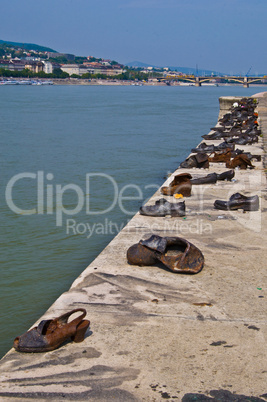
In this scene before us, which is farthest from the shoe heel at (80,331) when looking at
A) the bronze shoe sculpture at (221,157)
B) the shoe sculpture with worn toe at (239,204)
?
the bronze shoe sculpture at (221,157)

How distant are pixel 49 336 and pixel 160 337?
85 centimetres

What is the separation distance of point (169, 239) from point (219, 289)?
0.90 metres

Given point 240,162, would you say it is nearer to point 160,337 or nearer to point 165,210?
point 165,210

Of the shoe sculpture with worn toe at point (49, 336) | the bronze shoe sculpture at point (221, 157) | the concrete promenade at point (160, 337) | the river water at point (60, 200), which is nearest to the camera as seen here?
the concrete promenade at point (160, 337)

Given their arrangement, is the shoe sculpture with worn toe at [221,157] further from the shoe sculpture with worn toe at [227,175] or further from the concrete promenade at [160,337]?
the concrete promenade at [160,337]

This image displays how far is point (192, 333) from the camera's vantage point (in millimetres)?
4117

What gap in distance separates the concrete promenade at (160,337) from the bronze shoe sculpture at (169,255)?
9 cm

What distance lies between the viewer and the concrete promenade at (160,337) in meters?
3.37

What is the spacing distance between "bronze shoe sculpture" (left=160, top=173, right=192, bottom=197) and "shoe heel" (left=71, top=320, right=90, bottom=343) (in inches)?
211

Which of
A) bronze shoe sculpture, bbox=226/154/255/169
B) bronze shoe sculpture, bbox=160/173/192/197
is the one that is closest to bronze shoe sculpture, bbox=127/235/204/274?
bronze shoe sculpture, bbox=160/173/192/197

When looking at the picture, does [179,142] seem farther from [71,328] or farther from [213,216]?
[71,328]

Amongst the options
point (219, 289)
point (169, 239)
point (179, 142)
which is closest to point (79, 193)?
point (169, 239)

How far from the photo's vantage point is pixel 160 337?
13.3ft

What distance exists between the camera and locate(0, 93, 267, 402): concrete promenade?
3369 mm
